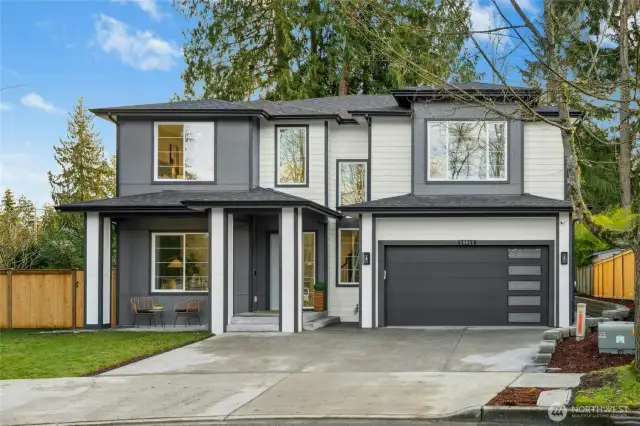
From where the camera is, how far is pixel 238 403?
11328 mm

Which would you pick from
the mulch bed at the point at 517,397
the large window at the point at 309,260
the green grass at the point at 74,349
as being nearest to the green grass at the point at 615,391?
the mulch bed at the point at 517,397

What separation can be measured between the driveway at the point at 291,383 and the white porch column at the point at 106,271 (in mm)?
4802

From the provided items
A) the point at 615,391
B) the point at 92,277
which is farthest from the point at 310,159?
the point at 615,391

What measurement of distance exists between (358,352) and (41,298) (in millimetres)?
10842

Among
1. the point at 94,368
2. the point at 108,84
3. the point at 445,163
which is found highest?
the point at 108,84

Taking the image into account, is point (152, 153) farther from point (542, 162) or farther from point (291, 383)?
point (291, 383)

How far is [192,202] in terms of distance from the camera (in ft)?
66.2

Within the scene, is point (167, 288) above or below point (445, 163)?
below

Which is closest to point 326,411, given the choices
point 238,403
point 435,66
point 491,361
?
point 238,403

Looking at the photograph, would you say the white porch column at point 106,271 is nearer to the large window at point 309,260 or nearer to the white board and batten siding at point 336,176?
the large window at point 309,260

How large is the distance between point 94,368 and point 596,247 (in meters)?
24.3

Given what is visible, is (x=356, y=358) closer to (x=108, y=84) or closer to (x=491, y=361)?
(x=491, y=361)

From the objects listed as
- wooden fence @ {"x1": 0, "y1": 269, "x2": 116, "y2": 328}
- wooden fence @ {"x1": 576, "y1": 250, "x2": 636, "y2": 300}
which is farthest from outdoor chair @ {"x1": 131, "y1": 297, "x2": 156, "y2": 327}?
wooden fence @ {"x1": 576, "y1": 250, "x2": 636, "y2": 300}

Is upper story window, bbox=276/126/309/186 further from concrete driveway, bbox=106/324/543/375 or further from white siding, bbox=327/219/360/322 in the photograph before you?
concrete driveway, bbox=106/324/543/375
